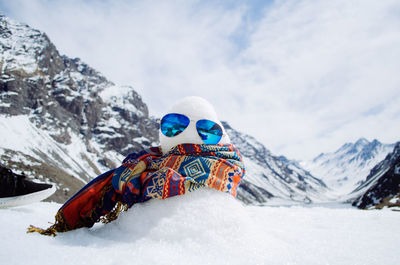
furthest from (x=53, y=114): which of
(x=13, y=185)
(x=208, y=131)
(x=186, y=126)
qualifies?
(x=208, y=131)

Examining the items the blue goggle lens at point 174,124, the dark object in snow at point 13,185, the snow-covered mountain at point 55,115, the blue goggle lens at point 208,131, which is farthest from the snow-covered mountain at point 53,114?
the blue goggle lens at point 208,131

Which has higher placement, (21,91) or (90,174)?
(21,91)

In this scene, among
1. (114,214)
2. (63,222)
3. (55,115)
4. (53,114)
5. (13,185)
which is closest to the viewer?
(63,222)

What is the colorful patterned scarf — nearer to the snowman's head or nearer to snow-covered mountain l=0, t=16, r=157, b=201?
the snowman's head

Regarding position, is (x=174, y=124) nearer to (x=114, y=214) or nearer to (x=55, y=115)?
(x=114, y=214)

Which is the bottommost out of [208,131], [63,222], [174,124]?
[63,222]

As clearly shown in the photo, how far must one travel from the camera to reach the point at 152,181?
2.64m

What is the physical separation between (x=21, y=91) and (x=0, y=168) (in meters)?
148

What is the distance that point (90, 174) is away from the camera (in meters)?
105

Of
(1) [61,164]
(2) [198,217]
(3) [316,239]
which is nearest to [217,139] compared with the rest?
(2) [198,217]

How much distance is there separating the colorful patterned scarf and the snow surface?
0.43 feet

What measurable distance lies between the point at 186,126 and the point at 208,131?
30 centimetres

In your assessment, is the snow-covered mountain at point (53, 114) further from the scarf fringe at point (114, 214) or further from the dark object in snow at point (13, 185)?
the scarf fringe at point (114, 214)

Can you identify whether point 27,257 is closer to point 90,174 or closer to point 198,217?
point 198,217
